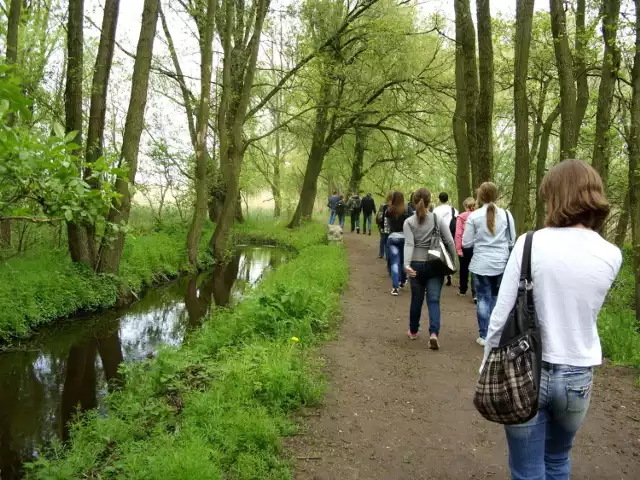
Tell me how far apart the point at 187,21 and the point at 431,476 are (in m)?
18.1

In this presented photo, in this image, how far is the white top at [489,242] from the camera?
21.5 feet

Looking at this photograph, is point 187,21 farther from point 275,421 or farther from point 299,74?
point 275,421

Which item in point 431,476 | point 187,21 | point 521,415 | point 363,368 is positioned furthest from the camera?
point 187,21

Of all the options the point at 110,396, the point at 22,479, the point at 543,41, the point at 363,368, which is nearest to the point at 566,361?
the point at 363,368

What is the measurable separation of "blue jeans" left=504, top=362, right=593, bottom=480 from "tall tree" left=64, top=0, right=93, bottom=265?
10409 mm

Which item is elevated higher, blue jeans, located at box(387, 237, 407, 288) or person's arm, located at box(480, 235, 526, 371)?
person's arm, located at box(480, 235, 526, 371)

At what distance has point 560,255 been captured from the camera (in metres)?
2.38

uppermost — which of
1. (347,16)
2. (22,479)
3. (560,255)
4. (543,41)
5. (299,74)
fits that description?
(347,16)

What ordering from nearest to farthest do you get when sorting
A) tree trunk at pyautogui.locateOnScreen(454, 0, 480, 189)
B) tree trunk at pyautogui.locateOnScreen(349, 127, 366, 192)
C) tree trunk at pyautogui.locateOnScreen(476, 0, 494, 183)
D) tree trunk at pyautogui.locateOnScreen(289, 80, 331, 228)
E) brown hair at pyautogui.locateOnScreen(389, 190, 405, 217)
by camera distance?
1. brown hair at pyautogui.locateOnScreen(389, 190, 405, 217)
2. tree trunk at pyautogui.locateOnScreen(476, 0, 494, 183)
3. tree trunk at pyautogui.locateOnScreen(454, 0, 480, 189)
4. tree trunk at pyautogui.locateOnScreen(289, 80, 331, 228)
5. tree trunk at pyautogui.locateOnScreen(349, 127, 366, 192)

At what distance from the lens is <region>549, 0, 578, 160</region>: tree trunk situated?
10.7 m

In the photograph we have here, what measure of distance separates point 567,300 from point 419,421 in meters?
2.93

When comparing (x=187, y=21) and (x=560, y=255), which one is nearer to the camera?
(x=560, y=255)

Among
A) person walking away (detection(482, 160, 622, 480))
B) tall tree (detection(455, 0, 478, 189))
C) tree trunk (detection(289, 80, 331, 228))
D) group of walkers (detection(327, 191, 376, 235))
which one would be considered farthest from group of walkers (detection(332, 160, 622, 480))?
group of walkers (detection(327, 191, 376, 235))

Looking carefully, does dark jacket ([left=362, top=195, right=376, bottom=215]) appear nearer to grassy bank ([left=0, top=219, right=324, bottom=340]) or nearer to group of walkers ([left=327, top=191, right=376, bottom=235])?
group of walkers ([left=327, top=191, right=376, bottom=235])
